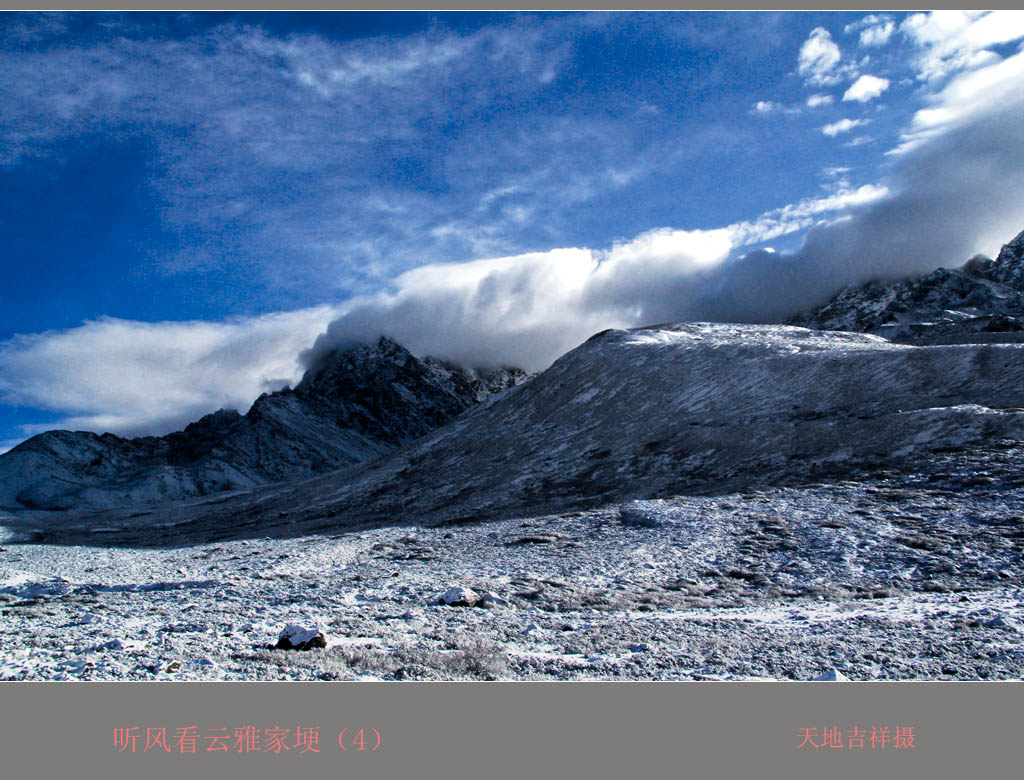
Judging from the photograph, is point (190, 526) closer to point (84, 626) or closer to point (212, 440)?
point (84, 626)

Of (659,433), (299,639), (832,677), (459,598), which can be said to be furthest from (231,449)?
(832,677)

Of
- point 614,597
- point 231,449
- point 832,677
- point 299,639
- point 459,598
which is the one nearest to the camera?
point 832,677

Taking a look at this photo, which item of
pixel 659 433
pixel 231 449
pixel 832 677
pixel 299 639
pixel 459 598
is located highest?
pixel 231 449

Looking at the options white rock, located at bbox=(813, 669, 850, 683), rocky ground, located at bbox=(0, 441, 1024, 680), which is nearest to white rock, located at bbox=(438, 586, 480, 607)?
rocky ground, located at bbox=(0, 441, 1024, 680)

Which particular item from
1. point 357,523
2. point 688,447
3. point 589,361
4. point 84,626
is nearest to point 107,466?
point 589,361

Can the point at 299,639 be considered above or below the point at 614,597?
above

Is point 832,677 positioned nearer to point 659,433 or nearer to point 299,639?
point 299,639
